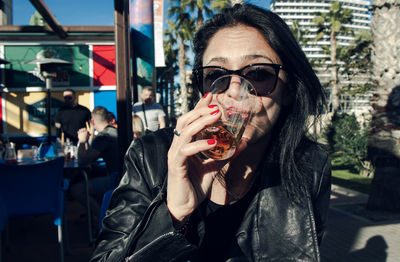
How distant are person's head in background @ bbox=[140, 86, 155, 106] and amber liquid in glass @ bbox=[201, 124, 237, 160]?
15.7 ft

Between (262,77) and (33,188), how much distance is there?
8.94 ft

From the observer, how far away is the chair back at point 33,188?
3117 millimetres

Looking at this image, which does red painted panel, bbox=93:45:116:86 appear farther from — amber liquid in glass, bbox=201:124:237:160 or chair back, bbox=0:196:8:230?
amber liquid in glass, bbox=201:124:237:160

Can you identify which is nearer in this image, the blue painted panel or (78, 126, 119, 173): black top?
(78, 126, 119, 173): black top

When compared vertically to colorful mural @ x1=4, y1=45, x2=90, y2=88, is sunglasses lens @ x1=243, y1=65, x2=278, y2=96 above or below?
below

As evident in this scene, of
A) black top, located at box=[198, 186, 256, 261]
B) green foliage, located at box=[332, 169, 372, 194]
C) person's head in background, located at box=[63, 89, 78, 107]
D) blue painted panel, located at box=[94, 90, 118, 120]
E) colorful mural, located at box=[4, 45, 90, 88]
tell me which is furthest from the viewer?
blue painted panel, located at box=[94, 90, 118, 120]

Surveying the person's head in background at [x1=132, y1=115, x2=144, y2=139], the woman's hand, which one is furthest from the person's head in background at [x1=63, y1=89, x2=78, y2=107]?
the woman's hand

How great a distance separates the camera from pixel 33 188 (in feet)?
10.7

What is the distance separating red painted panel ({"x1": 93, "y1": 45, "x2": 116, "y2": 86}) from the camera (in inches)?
352

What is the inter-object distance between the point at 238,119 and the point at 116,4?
3.42 metres

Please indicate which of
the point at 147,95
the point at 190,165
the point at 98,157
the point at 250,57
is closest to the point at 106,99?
the point at 147,95

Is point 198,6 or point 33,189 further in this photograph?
point 198,6

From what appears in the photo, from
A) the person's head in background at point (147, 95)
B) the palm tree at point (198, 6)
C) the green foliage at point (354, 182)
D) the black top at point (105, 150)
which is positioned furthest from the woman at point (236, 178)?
the palm tree at point (198, 6)

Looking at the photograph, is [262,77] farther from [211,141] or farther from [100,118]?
[100,118]
